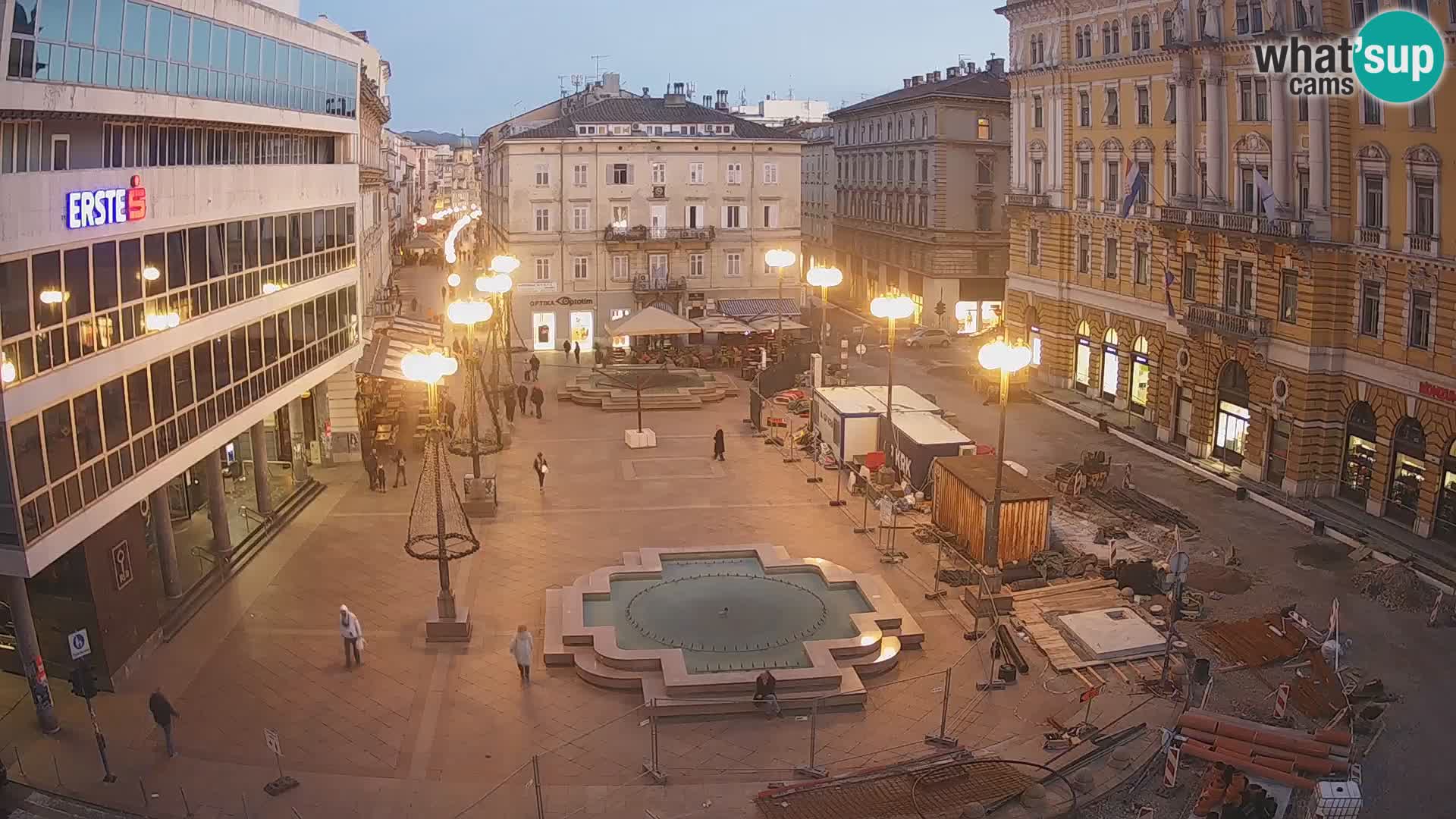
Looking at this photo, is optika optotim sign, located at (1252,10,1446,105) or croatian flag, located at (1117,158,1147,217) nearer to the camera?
optika optotim sign, located at (1252,10,1446,105)

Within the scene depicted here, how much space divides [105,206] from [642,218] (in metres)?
43.2

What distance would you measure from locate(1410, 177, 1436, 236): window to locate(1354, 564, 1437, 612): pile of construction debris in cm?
916

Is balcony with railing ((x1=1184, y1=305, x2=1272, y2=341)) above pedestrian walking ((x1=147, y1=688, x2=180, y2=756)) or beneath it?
above

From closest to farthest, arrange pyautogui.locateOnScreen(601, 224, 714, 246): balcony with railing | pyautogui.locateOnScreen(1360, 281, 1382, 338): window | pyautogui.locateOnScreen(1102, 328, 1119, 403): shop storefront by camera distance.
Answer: pyautogui.locateOnScreen(1360, 281, 1382, 338): window → pyautogui.locateOnScreen(1102, 328, 1119, 403): shop storefront → pyautogui.locateOnScreen(601, 224, 714, 246): balcony with railing

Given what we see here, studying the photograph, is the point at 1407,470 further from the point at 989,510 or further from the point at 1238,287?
the point at 989,510

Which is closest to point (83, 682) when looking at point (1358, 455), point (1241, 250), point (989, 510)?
point (989, 510)

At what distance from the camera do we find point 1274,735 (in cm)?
2070

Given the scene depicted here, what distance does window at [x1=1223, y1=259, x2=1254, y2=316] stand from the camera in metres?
39.4

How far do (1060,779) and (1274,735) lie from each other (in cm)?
365

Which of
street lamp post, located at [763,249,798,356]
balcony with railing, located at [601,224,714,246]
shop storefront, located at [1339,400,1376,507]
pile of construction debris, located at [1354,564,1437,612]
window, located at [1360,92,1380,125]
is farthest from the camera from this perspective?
balcony with railing, located at [601,224,714,246]

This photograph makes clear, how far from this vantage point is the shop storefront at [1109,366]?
48.9m

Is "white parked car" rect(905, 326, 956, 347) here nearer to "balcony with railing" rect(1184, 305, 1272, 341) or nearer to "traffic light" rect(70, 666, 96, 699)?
"balcony with railing" rect(1184, 305, 1272, 341)

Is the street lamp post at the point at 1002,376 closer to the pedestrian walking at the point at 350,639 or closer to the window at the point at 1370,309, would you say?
the window at the point at 1370,309

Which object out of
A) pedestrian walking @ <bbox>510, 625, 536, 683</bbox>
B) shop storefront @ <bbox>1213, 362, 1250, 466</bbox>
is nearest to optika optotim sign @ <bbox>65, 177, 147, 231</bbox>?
pedestrian walking @ <bbox>510, 625, 536, 683</bbox>
